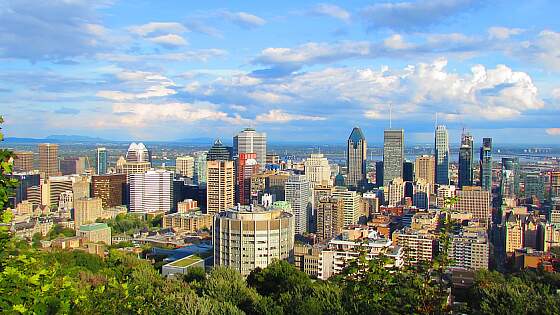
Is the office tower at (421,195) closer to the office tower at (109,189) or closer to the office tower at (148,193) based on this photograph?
the office tower at (148,193)

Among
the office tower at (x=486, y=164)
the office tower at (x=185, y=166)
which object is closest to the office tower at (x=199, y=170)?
the office tower at (x=185, y=166)

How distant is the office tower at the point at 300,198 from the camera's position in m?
31.9

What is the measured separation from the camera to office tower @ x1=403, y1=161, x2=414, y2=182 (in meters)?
49.2

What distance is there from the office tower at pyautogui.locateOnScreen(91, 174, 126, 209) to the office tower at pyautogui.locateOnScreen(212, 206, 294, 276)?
76.2ft

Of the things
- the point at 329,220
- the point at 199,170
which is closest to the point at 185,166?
the point at 199,170

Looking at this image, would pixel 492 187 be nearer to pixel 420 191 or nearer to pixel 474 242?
pixel 420 191

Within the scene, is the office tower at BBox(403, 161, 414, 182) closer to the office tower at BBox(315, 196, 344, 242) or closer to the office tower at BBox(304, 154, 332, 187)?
the office tower at BBox(304, 154, 332, 187)

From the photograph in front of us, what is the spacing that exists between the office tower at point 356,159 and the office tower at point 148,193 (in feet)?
63.3

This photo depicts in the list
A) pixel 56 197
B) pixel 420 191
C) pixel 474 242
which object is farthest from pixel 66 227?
pixel 420 191

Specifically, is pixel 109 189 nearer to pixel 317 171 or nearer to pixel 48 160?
pixel 48 160

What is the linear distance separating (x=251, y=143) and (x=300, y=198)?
2598cm

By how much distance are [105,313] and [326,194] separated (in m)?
33.5

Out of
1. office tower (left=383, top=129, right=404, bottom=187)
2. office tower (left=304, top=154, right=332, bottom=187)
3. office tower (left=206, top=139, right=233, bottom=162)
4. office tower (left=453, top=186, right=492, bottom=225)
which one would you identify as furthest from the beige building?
office tower (left=383, top=129, right=404, bottom=187)

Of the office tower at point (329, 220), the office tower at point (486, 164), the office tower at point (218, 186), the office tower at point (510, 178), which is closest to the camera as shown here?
the office tower at point (329, 220)
